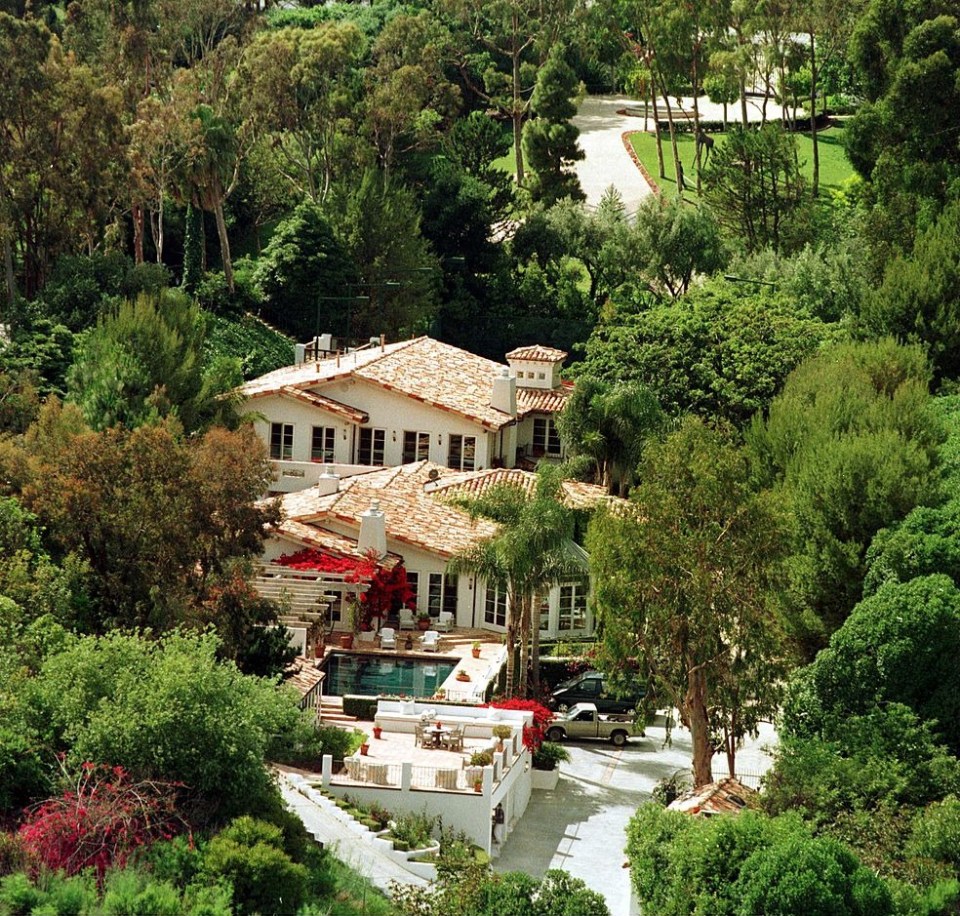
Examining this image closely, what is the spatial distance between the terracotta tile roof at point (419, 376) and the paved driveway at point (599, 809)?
18302 millimetres

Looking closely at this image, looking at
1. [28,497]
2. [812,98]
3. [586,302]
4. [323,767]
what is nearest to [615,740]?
[323,767]

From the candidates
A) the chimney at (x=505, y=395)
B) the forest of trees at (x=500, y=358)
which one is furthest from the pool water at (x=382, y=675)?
the chimney at (x=505, y=395)

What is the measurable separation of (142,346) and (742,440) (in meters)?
17.9

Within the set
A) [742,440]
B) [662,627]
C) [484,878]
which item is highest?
[742,440]

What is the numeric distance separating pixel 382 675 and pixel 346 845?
1137cm

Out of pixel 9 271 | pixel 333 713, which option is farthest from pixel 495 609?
pixel 9 271

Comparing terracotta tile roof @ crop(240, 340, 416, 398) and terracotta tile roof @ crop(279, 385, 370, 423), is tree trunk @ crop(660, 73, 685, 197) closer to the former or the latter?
terracotta tile roof @ crop(240, 340, 416, 398)

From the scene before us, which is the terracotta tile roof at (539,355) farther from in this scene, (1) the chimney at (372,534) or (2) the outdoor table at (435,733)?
(2) the outdoor table at (435,733)

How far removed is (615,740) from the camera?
50000 millimetres

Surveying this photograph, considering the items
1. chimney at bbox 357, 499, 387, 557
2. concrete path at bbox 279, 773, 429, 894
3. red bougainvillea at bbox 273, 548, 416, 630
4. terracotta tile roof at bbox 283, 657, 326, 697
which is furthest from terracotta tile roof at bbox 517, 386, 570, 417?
concrete path at bbox 279, 773, 429, 894

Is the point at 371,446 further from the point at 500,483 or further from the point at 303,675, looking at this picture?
the point at 303,675

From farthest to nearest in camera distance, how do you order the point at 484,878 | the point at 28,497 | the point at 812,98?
the point at 812,98, the point at 28,497, the point at 484,878

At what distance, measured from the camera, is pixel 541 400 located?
229ft

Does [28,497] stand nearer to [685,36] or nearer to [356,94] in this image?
[356,94]
